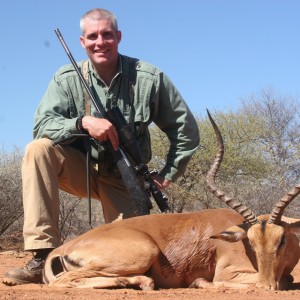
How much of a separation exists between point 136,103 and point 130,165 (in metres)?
0.74

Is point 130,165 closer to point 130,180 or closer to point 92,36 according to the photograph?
point 130,180

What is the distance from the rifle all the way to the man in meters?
0.13

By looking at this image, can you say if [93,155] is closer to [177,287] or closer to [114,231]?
[114,231]

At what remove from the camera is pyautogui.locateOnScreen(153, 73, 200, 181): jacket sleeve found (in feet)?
24.9

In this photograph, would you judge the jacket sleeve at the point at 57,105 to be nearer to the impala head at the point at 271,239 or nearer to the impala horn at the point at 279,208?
the impala head at the point at 271,239

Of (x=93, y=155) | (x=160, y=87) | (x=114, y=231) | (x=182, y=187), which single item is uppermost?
(x=160, y=87)

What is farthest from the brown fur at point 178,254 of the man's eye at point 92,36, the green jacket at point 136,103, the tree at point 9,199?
the tree at point 9,199

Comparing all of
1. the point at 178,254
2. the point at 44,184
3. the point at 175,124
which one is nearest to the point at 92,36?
the point at 175,124

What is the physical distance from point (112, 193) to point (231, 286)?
6.49ft

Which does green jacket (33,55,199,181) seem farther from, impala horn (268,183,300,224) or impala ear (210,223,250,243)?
impala horn (268,183,300,224)

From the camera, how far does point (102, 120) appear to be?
6906 millimetres

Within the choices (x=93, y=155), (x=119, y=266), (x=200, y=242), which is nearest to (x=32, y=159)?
(x=93, y=155)

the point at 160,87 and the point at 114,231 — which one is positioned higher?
the point at 160,87

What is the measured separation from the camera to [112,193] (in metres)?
7.62
